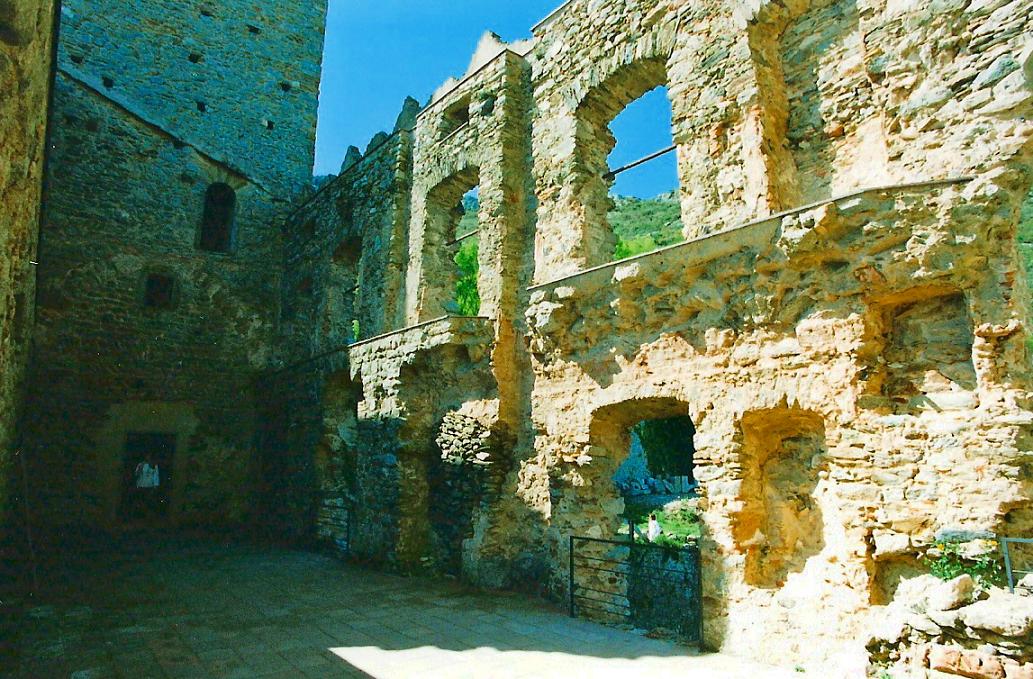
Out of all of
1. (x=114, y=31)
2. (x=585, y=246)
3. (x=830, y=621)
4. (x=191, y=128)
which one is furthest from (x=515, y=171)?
(x=114, y=31)

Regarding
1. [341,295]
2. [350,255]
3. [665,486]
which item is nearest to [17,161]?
[350,255]

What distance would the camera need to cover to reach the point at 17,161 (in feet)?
16.4

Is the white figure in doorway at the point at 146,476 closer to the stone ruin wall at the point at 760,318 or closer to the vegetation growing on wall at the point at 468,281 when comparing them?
the stone ruin wall at the point at 760,318

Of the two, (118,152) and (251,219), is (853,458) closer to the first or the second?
(251,219)

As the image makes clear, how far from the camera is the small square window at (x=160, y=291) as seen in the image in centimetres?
1316

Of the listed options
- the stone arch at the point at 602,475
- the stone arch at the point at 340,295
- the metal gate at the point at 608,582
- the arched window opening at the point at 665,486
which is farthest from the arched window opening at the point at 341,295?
the metal gate at the point at 608,582

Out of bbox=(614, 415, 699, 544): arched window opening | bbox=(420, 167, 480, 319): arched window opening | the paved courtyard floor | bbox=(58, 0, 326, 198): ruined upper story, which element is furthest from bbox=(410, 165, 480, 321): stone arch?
bbox=(58, 0, 326, 198): ruined upper story

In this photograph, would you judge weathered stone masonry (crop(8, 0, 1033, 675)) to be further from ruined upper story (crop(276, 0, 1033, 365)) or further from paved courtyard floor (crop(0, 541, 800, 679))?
paved courtyard floor (crop(0, 541, 800, 679))

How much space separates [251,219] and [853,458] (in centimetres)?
1353

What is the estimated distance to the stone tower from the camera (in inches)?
466

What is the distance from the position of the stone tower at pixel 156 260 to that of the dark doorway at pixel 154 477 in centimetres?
4

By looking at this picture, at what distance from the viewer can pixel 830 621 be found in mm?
4910

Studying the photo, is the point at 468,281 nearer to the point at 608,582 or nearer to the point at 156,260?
the point at 156,260

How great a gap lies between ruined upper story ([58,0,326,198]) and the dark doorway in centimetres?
627
